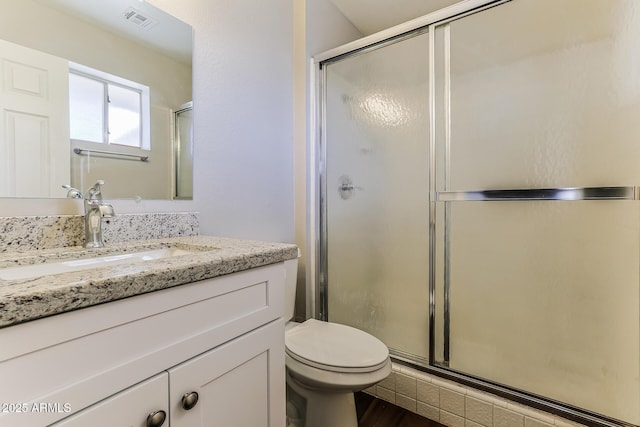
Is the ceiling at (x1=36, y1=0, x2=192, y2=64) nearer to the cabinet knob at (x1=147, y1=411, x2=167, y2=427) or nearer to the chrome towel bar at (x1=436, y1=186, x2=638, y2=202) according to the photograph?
the cabinet knob at (x1=147, y1=411, x2=167, y2=427)

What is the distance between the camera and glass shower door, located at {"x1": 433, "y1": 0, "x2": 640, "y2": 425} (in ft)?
3.90

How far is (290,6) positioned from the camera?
1.67 metres

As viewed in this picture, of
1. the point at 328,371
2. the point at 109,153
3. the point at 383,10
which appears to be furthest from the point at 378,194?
the point at 109,153

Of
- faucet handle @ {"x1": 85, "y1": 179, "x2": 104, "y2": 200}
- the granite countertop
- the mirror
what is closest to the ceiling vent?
the mirror

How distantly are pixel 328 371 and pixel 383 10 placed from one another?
2.08m

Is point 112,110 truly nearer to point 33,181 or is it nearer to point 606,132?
point 33,181

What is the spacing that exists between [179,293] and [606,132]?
1.64 meters

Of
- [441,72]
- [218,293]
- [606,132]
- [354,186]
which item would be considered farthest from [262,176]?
[606,132]

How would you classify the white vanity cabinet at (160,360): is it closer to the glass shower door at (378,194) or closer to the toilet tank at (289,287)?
the toilet tank at (289,287)

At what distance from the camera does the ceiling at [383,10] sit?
185cm

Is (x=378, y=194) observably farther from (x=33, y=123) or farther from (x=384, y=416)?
Answer: (x=33, y=123)

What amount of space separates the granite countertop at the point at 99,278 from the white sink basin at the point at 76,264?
0.02 m

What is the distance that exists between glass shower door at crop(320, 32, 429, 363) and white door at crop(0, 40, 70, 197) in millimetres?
1235

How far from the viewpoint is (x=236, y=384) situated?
0.71 m
